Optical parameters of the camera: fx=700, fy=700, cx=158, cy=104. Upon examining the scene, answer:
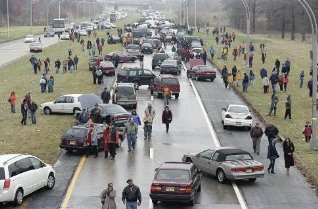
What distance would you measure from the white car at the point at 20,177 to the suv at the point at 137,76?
28.5m

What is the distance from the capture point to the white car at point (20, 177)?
21875 millimetres

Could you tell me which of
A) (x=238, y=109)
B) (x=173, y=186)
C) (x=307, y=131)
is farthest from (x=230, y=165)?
(x=238, y=109)

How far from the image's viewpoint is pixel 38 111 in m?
43.6

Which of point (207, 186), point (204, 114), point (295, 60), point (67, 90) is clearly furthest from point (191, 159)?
point (295, 60)

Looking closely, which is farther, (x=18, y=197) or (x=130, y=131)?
(x=130, y=131)

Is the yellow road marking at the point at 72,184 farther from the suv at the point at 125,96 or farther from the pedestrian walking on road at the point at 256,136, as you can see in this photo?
the suv at the point at 125,96

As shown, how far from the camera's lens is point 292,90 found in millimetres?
55125

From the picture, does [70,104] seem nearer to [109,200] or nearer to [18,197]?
[18,197]

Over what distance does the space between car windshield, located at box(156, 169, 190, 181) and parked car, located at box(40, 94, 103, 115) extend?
1885cm

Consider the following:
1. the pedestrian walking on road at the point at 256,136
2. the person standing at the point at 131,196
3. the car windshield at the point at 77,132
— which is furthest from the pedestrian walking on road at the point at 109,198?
the pedestrian walking on road at the point at 256,136

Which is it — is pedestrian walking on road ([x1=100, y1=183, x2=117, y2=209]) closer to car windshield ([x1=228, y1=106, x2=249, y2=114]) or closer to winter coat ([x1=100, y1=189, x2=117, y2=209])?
winter coat ([x1=100, y1=189, x2=117, y2=209])

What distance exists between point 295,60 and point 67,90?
38.6 meters

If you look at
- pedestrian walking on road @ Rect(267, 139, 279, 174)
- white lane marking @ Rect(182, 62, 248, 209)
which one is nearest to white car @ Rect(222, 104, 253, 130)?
white lane marking @ Rect(182, 62, 248, 209)

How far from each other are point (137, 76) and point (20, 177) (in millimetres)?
31221
